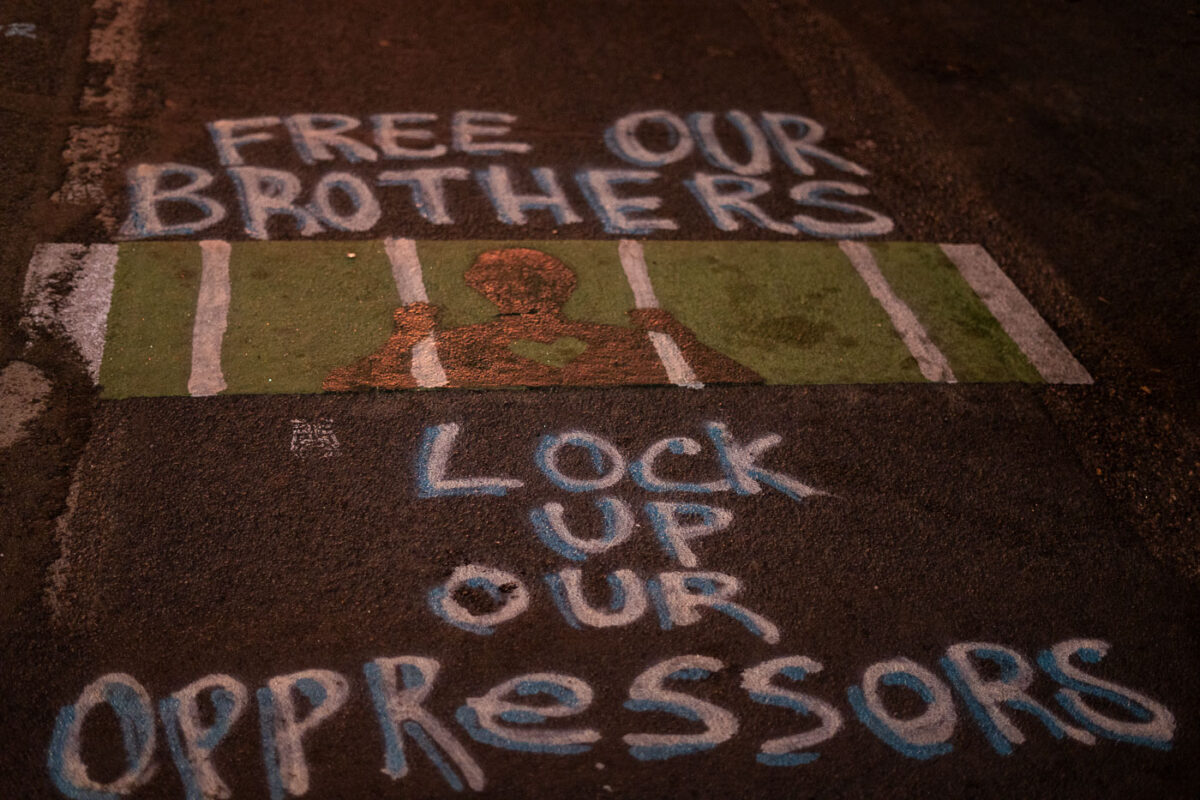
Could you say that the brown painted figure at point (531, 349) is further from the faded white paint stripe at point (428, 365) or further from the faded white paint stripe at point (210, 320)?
the faded white paint stripe at point (210, 320)

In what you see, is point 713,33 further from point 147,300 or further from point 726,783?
point 726,783

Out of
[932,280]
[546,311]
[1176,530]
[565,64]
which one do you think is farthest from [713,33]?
[1176,530]

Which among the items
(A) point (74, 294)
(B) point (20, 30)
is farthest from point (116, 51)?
(A) point (74, 294)

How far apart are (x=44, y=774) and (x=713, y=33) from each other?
714 cm

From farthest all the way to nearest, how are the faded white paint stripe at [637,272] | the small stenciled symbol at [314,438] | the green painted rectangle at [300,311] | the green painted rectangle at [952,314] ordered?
the faded white paint stripe at [637,272] < the green painted rectangle at [952,314] < the green painted rectangle at [300,311] < the small stenciled symbol at [314,438]

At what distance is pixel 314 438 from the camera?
4637 millimetres

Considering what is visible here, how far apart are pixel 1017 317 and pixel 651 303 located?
2.14 meters

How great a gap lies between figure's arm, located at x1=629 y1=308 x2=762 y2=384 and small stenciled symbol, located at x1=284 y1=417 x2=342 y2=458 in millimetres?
1751

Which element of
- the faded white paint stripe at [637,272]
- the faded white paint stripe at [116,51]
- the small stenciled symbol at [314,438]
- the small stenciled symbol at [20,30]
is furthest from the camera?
the small stenciled symbol at [20,30]

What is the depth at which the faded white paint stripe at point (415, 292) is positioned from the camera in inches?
197

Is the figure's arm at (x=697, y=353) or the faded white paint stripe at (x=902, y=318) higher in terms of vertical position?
the faded white paint stripe at (x=902, y=318)

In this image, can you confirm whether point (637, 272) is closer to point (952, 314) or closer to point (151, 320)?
point (952, 314)

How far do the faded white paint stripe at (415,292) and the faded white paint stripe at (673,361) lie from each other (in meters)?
1.13

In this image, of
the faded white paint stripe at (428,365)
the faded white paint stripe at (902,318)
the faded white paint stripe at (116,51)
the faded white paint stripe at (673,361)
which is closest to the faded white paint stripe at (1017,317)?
the faded white paint stripe at (902,318)
